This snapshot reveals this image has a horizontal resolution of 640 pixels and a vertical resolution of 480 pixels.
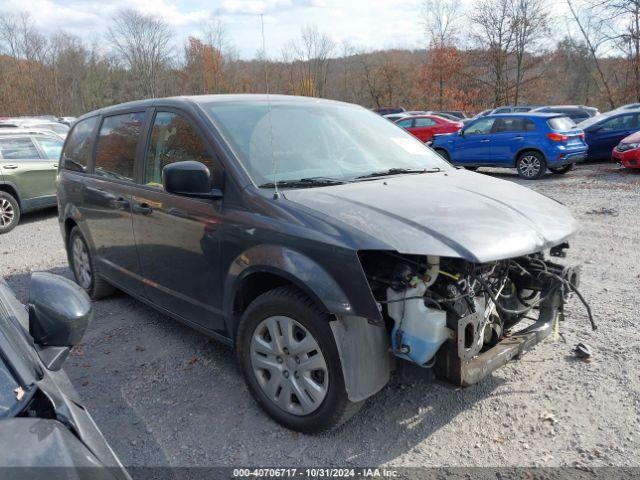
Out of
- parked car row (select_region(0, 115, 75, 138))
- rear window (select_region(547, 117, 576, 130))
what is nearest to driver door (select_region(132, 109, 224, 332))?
parked car row (select_region(0, 115, 75, 138))

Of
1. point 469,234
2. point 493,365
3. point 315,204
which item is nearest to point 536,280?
point 493,365

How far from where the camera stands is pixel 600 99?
38938 mm

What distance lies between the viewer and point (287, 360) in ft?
9.32

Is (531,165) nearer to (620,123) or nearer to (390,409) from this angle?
(620,123)

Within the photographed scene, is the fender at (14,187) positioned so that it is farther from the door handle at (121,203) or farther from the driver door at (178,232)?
the driver door at (178,232)

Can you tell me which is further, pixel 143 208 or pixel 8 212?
pixel 8 212

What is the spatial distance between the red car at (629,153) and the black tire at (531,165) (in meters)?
1.93

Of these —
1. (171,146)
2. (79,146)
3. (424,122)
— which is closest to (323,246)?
(171,146)

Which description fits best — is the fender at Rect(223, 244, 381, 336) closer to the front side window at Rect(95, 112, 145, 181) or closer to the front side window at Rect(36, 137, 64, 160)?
the front side window at Rect(95, 112, 145, 181)

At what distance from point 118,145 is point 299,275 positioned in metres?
2.56

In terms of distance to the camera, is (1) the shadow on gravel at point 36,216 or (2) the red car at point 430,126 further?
(2) the red car at point 430,126

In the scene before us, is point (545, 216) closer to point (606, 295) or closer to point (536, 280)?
point (536, 280)

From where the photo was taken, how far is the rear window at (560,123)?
42.5 feet

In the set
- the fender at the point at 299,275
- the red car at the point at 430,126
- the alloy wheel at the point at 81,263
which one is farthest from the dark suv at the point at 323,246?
the red car at the point at 430,126
